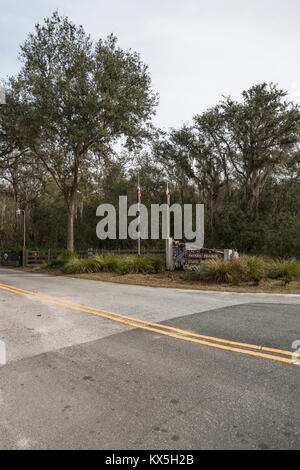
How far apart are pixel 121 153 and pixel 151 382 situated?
20.5 meters

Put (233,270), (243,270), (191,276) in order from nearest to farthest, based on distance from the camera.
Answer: (243,270)
(233,270)
(191,276)

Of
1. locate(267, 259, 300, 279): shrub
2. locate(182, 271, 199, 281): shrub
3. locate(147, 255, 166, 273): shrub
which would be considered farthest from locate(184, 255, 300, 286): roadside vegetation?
locate(147, 255, 166, 273): shrub

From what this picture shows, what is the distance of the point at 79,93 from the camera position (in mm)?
18391

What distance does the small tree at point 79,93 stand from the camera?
18219 mm

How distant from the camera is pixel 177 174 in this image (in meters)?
33.7

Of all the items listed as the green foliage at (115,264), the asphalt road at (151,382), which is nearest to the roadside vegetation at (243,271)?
the green foliage at (115,264)

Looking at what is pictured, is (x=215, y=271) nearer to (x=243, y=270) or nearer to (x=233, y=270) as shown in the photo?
(x=233, y=270)

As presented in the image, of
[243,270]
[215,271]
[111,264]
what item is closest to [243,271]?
[243,270]

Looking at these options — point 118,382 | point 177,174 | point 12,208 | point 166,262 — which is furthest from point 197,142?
point 118,382

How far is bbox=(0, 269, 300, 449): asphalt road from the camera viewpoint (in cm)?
260

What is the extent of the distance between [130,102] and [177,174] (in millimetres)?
15186

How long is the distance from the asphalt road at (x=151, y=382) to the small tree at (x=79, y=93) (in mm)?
14405

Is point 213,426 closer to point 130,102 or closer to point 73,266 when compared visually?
point 73,266

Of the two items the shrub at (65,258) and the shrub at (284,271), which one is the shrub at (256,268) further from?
the shrub at (65,258)
